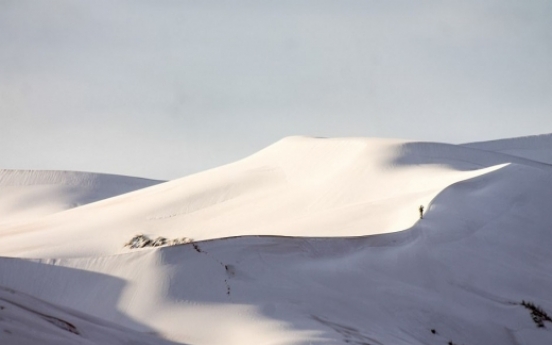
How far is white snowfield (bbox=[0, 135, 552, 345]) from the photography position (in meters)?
10.1

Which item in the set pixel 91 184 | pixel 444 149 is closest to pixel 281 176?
pixel 444 149

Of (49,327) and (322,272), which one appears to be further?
(322,272)

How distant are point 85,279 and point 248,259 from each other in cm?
182

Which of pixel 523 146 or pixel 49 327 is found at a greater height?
pixel 523 146

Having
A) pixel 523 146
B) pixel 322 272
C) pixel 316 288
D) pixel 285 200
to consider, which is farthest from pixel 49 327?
pixel 523 146

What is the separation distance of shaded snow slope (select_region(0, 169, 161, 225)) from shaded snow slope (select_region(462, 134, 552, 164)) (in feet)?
39.1

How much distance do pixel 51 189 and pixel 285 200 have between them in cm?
1631

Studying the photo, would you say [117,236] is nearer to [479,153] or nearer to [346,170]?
[346,170]

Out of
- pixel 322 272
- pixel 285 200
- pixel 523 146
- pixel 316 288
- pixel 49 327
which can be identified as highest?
pixel 523 146

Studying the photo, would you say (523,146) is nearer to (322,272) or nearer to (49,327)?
(322,272)

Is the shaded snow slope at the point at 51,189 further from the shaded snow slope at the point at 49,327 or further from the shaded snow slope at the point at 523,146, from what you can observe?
the shaded snow slope at the point at 49,327

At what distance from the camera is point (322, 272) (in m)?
12.0

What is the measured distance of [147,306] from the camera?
1096 cm

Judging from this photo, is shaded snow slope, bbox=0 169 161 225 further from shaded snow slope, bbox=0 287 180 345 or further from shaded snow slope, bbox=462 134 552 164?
shaded snow slope, bbox=0 287 180 345
